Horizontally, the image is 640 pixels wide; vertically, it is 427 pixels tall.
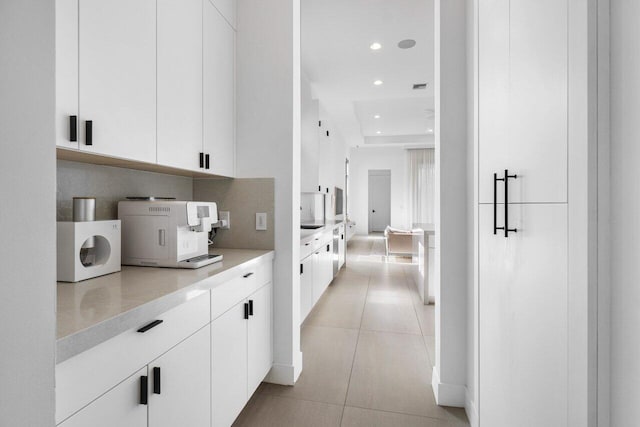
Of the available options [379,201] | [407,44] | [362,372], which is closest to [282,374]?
[362,372]

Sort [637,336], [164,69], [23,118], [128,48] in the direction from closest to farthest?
1. [23,118]
2. [637,336]
3. [128,48]
4. [164,69]

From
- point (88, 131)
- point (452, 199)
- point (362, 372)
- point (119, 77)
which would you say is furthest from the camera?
point (362, 372)

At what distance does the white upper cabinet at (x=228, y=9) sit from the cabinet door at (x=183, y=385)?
6.01 feet

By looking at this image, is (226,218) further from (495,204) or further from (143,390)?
(495,204)

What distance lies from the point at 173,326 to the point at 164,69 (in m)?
1.16

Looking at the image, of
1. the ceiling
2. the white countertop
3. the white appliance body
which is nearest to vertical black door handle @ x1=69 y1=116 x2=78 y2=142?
the white appliance body

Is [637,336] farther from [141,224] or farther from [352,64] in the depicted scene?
[352,64]

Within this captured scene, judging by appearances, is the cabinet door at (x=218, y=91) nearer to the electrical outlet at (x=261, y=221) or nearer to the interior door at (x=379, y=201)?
the electrical outlet at (x=261, y=221)

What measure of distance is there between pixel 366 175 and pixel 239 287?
10.2 meters

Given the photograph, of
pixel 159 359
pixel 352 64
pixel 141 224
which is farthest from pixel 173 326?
pixel 352 64

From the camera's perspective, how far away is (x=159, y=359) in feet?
3.61

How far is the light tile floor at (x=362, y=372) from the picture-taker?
187 cm

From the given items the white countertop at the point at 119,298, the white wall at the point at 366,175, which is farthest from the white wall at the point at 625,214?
the white wall at the point at 366,175

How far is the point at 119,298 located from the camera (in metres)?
1.07
